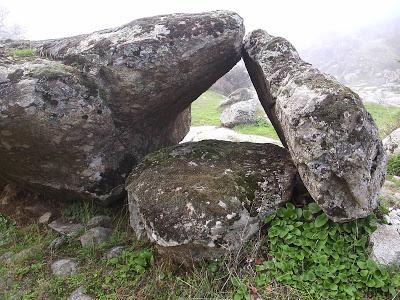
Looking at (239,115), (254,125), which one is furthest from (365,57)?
(254,125)

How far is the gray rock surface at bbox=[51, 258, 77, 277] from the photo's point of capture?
5898 mm

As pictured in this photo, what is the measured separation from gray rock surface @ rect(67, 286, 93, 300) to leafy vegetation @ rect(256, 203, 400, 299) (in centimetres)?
240

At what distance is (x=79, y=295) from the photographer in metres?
5.40

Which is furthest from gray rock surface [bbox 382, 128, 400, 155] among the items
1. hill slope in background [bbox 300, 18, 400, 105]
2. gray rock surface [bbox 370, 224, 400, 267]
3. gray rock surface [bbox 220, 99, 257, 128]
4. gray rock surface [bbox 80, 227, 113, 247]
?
hill slope in background [bbox 300, 18, 400, 105]

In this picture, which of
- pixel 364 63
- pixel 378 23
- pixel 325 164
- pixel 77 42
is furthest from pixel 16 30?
pixel 378 23

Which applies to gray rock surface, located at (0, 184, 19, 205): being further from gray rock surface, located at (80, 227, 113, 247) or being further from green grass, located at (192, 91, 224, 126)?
green grass, located at (192, 91, 224, 126)

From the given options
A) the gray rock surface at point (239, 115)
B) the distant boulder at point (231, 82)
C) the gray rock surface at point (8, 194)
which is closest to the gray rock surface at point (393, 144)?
the gray rock surface at point (8, 194)

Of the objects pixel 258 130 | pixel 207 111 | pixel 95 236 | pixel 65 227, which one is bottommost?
pixel 207 111

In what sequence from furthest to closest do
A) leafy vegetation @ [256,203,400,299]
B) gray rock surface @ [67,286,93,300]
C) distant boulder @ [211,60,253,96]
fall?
distant boulder @ [211,60,253,96], gray rock surface @ [67,286,93,300], leafy vegetation @ [256,203,400,299]

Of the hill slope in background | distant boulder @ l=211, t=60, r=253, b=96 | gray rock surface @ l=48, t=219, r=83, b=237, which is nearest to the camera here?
gray rock surface @ l=48, t=219, r=83, b=237

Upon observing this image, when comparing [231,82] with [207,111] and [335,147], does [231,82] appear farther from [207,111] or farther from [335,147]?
[335,147]

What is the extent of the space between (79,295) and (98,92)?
3.34m

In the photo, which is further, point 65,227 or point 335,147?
point 65,227

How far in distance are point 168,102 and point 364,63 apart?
2455 inches
